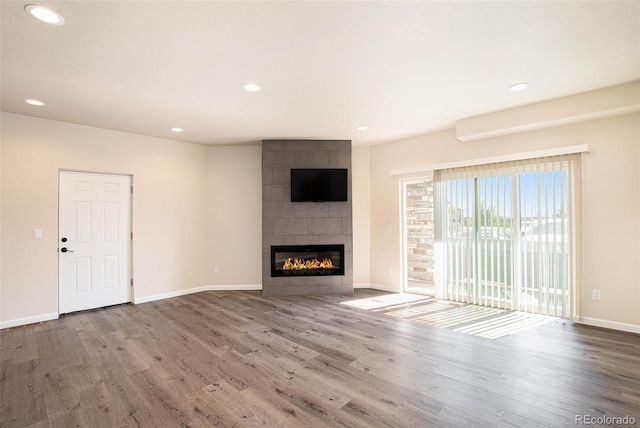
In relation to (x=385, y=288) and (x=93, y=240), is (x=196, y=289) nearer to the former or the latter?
(x=93, y=240)

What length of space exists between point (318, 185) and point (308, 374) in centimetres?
326

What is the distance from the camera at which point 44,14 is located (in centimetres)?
199

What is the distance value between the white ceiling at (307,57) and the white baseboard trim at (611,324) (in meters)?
2.69

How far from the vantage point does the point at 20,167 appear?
3.84 meters

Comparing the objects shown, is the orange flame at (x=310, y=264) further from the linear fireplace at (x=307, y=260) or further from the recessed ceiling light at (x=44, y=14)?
the recessed ceiling light at (x=44, y=14)

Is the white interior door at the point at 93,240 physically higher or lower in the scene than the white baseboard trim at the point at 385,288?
higher

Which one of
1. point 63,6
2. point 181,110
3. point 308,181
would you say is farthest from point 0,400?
point 308,181

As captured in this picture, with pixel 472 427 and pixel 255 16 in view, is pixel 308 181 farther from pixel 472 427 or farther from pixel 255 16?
pixel 472 427

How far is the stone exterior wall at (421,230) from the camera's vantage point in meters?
5.90

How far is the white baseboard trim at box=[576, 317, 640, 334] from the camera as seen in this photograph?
334cm

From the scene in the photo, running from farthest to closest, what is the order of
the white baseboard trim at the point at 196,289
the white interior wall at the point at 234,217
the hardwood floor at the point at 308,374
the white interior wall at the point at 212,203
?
the white interior wall at the point at 234,217, the white baseboard trim at the point at 196,289, the white interior wall at the point at 212,203, the hardwood floor at the point at 308,374

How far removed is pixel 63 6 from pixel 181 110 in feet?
6.11

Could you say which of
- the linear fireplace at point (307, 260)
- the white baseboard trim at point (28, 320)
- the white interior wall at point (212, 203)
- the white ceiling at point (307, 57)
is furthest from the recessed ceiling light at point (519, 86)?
the white baseboard trim at point (28, 320)

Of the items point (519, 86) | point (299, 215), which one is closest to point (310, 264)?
point (299, 215)
